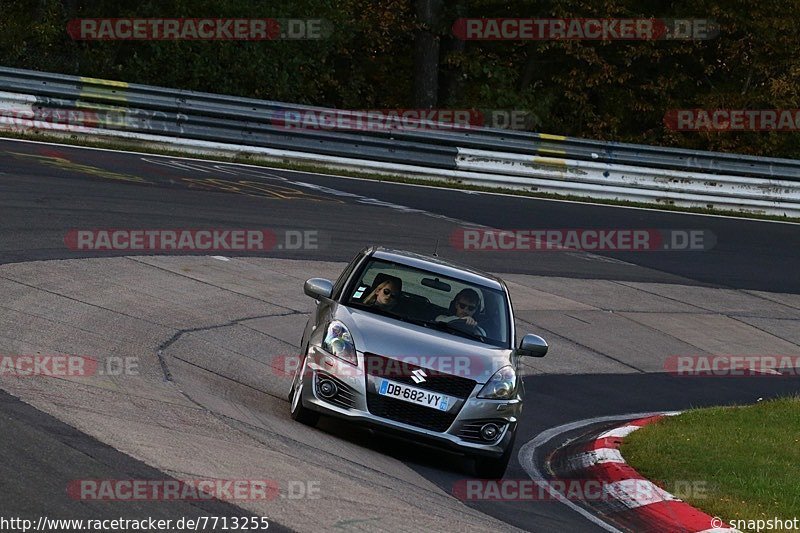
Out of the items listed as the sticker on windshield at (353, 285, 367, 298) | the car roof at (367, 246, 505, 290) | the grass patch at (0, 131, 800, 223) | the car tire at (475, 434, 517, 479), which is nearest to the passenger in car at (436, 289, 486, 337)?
the car roof at (367, 246, 505, 290)

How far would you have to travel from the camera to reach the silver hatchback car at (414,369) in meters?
9.23

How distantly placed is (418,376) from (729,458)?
9.75ft

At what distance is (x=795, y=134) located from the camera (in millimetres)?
33344

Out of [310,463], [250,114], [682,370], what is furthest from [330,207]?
[310,463]

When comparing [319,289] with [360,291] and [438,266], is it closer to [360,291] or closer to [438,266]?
[360,291]

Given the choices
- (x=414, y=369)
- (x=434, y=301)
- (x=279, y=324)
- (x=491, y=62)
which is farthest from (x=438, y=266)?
(x=491, y=62)

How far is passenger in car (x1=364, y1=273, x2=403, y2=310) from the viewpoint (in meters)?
10.2

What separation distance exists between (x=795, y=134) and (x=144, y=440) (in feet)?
93.8

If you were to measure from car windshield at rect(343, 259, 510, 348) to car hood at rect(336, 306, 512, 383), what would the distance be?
7.7 inches

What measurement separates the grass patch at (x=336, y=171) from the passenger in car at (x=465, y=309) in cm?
1364

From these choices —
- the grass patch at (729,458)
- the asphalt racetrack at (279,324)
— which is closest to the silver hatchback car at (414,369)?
the asphalt racetrack at (279,324)

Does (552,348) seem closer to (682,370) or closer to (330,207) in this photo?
(682,370)

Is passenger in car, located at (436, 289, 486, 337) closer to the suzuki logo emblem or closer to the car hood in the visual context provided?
the car hood

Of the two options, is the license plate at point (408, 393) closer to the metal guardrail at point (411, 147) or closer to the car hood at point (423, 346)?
the car hood at point (423, 346)
